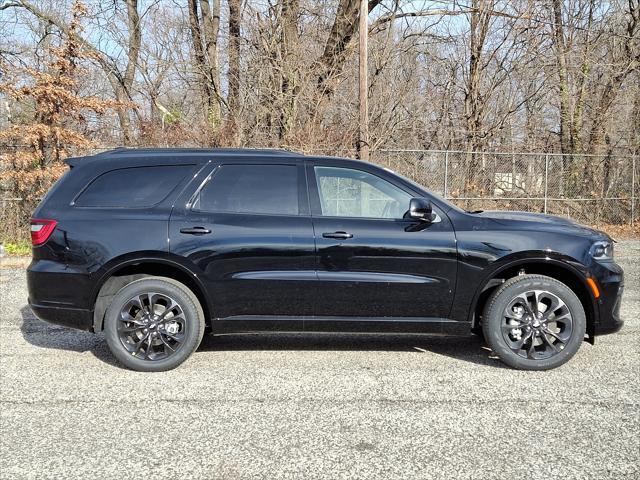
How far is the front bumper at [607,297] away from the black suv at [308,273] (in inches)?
0.4

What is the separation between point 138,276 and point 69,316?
2.15 ft

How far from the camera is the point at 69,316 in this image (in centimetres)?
479

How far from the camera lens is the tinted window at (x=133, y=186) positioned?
191 inches

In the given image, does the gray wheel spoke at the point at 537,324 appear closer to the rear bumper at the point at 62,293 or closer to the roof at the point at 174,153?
the roof at the point at 174,153

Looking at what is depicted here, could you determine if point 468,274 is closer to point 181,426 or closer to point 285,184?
point 285,184

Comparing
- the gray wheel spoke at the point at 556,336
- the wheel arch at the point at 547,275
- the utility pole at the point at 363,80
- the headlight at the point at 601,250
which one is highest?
the utility pole at the point at 363,80

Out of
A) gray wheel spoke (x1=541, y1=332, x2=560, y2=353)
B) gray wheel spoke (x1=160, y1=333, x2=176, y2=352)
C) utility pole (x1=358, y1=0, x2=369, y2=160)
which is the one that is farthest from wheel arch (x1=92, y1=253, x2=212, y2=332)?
utility pole (x1=358, y1=0, x2=369, y2=160)

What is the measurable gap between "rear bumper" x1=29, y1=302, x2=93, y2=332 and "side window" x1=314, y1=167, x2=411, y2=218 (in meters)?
2.22

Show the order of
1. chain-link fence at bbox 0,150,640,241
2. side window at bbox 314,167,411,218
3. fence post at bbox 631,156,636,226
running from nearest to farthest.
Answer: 1. side window at bbox 314,167,411,218
2. chain-link fence at bbox 0,150,640,241
3. fence post at bbox 631,156,636,226

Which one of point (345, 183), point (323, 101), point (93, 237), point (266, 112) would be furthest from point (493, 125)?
point (93, 237)

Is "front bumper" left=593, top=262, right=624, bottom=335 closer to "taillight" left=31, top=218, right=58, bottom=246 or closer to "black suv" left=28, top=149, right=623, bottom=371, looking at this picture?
"black suv" left=28, top=149, right=623, bottom=371

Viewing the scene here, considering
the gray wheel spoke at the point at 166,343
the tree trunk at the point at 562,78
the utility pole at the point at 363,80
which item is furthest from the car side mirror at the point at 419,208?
the tree trunk at the point at 562,78

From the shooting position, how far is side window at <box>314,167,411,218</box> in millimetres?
4859

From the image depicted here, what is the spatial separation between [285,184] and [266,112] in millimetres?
10459
